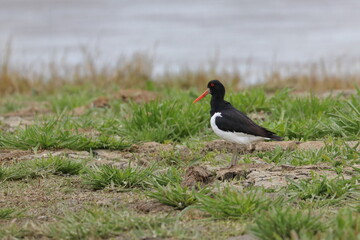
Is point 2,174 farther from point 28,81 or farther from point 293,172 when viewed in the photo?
point 28,81

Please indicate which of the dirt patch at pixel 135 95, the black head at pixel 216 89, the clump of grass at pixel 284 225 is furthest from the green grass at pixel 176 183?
the dirt patch at pixel 135 95

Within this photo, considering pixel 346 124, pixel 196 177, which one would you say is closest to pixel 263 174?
pixel 196 177

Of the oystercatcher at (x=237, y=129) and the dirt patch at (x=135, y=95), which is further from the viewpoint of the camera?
the dirt patch at (x=135, y=95)

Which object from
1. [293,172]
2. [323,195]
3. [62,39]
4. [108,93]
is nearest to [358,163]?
[293,172]

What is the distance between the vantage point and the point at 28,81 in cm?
1330

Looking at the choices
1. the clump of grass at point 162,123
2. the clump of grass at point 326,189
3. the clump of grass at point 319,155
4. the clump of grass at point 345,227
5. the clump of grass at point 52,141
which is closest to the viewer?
the clump of grass at point 345,227

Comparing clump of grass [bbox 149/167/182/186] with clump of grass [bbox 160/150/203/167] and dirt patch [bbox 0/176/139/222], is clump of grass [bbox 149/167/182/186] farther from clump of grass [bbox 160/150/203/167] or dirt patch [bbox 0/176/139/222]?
clump of grass [bbox 160/150/203/167]

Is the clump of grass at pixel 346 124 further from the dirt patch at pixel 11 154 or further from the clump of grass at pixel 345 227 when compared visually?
the dirt patch at pixel 11 154

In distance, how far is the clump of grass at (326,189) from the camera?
4723 mm

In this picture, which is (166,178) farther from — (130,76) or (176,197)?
(130,76)

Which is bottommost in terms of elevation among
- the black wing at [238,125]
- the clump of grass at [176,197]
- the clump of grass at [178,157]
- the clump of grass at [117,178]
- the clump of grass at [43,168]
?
the clump of grass at [178,157]

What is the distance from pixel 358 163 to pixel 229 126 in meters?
1.20

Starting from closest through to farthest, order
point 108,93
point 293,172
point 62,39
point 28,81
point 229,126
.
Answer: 1. point 293,172
2. point 229,126
3. point 108,93
4. point 28,81
5. point 62,39

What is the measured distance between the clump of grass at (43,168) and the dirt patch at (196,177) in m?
1.14
